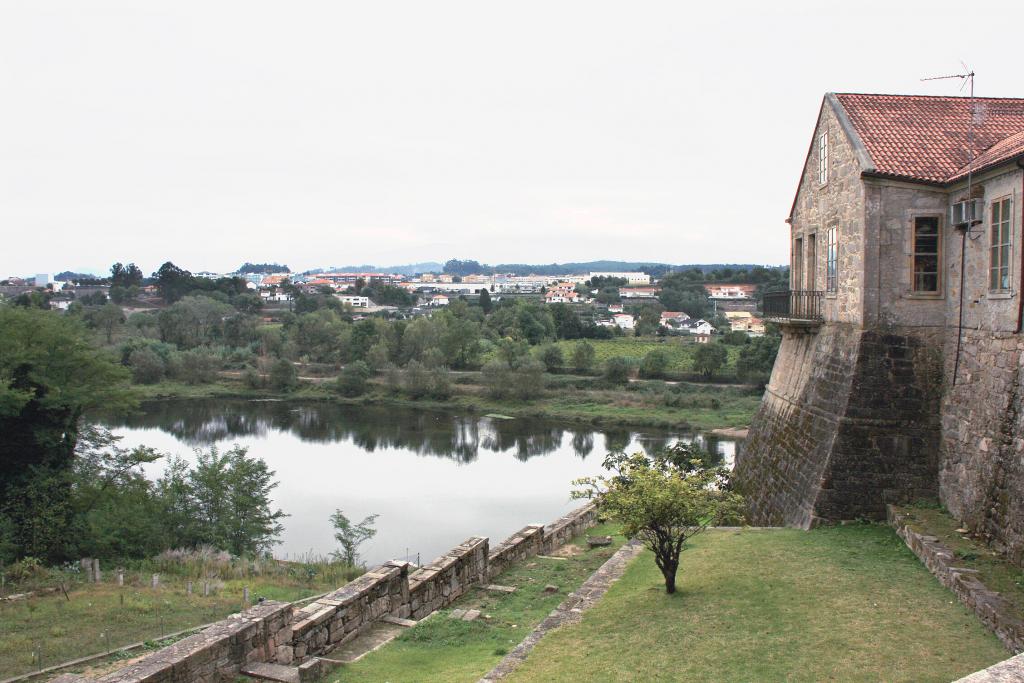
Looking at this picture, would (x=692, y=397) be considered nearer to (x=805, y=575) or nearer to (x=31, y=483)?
(x=31, y=483)

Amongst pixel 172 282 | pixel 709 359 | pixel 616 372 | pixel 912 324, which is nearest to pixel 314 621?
pixel 912 324

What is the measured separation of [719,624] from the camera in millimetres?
7832

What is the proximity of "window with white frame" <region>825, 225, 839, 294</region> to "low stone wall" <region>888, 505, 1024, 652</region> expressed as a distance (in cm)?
388

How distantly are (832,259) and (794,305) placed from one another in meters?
1.63

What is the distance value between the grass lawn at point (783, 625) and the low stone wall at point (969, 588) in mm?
96

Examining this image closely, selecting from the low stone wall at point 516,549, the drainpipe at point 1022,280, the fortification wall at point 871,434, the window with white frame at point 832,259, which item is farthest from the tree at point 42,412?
the drainpipe at point 1022,280

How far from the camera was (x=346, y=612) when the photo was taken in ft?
28.4

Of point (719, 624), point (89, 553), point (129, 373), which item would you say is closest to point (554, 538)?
point (719, 624)

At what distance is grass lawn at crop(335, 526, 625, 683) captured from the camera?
7469 millimetres

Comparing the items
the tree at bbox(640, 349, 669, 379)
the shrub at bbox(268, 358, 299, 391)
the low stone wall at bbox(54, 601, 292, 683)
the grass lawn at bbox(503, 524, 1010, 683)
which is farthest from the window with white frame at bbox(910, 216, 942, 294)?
the shrub at bbox(268, 358, 299, 391)

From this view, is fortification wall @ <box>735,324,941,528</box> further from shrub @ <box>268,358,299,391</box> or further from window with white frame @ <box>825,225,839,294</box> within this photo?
shrub @ <box>268,358,299,391</box>

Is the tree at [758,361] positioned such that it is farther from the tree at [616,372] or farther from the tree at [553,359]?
the tree at [553,359]

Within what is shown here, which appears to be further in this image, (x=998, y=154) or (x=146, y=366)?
(x=146, y=366)

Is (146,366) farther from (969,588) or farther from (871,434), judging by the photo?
(969,588)
